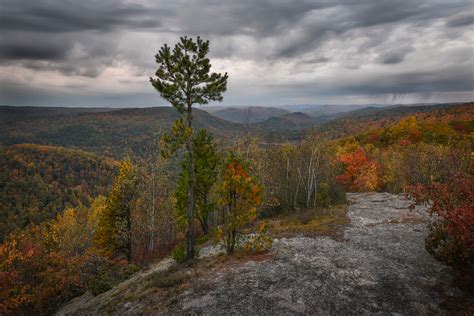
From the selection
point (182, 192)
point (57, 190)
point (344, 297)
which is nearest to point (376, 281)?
point (344, 297)

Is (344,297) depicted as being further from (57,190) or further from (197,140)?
(57,190)

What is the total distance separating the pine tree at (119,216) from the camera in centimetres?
2980

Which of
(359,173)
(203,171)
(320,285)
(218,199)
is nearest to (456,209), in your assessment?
(320,285)

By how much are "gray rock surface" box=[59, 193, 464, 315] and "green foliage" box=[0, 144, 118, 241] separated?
335 ft

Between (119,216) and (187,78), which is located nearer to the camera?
(187,78)

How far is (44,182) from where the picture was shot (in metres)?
142

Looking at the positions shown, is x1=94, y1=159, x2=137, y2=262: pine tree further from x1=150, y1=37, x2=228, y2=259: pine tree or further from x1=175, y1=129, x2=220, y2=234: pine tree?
x1=150, y1=37, x2=228, y2=259: pine tree

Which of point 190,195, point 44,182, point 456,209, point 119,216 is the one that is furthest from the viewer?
point 44,182

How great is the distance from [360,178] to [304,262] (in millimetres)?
31129

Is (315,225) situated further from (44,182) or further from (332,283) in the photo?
(44,182)

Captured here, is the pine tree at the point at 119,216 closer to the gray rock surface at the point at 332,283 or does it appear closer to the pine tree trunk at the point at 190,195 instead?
the pine tree trunk at the point at 190,195

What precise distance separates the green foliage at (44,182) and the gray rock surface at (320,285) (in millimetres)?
102110

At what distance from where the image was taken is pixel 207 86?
54.1ft

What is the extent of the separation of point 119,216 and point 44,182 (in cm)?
14014
